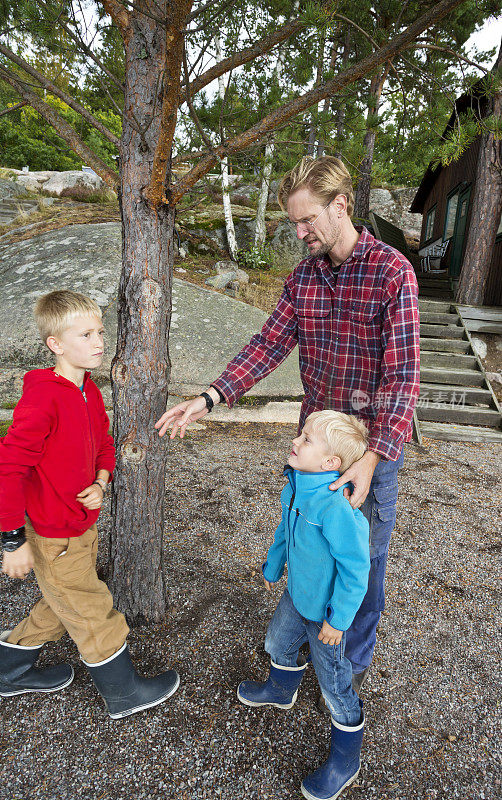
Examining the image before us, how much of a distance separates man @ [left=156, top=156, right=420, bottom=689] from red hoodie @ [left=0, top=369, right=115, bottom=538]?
40cm

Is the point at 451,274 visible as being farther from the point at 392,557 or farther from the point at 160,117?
the point at 160,117

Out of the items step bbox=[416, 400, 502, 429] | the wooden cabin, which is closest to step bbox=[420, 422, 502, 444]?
step bbox=[416, 400, 502, 429]

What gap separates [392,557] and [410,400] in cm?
205

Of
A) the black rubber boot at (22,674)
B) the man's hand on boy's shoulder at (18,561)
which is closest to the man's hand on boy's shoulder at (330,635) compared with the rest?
the man's hand on boy's shoulder at (18,561)

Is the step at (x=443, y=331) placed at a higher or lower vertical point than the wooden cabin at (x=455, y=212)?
lower

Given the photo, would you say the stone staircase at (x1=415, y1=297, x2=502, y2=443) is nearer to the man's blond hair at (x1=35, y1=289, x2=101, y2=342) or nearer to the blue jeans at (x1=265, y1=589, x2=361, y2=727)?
the blue jeans at (x1=265, y1=589, x2=361, y2=727)

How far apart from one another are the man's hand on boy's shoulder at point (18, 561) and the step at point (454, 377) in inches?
260

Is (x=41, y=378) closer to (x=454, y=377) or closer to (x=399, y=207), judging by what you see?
(x=454, y=377)

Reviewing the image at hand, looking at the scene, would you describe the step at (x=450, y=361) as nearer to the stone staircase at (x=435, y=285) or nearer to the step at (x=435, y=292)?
the stone staircase at (x=435, y=285)

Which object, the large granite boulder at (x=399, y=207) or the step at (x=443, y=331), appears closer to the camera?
the step at (x=443, y=331)

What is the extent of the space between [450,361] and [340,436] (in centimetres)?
659

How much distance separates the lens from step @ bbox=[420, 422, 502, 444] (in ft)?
20.4

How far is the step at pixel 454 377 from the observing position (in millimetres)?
7090

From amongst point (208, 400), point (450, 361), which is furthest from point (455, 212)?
point (208, 400)
